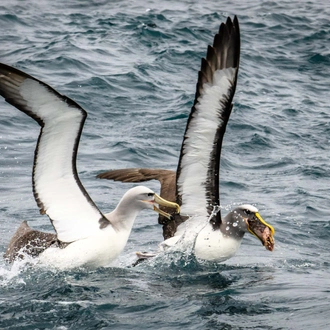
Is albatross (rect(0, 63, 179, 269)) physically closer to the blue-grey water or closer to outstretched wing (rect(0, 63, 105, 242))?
outstretched wing (rect(0, 63, 105, 242))

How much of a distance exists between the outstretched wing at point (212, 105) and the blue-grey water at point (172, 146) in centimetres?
129

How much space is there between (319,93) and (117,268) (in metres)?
11.6

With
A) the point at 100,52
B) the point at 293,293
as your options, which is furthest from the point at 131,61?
the point at 293,293

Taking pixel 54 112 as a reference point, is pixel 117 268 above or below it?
below

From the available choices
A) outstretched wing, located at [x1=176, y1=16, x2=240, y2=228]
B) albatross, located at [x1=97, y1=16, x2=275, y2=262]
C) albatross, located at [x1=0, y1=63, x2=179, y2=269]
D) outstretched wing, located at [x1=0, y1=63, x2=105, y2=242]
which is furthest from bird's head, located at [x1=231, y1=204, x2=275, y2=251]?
outstretched wing, located at [x1=0, y1=63, x2=105, y2=242]

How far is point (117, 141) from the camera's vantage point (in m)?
15.8

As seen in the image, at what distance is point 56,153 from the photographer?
930 centimetres

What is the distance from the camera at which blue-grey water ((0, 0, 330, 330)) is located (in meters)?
8.41

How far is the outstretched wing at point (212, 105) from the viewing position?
939cm

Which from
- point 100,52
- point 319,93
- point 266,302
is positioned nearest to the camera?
point 266,302

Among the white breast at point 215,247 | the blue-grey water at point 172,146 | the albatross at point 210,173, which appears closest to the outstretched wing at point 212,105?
the albatross at point 210,173

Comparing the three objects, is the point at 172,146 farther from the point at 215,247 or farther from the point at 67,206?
the point at 67,206

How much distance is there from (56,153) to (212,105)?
194 centimetres

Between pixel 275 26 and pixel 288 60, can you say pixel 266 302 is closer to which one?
pixel 288 60
